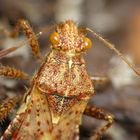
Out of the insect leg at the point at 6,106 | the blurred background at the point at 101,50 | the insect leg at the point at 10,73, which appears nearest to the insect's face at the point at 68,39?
the insect leg at the point at 10,73

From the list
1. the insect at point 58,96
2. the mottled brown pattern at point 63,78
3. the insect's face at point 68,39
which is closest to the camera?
the insect at point 58,96

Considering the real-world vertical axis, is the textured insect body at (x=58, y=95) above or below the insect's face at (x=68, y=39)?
below

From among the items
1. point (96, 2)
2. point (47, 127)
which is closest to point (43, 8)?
point (96, 2)

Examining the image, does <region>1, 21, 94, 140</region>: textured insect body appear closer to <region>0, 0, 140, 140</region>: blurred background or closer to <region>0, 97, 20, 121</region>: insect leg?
<region>0, 97, 20, 121</region>: insect leg

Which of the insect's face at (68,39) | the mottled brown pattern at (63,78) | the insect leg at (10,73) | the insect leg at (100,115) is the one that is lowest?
the insect leg at (100,115)

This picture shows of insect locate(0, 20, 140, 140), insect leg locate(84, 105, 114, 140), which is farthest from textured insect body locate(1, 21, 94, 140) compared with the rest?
insect leg locate(84, 105, 114, 140)

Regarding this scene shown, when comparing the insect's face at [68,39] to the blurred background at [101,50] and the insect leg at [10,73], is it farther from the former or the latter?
the blurred background at [101,50]

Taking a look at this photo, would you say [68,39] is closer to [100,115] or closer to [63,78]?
[63,78]
